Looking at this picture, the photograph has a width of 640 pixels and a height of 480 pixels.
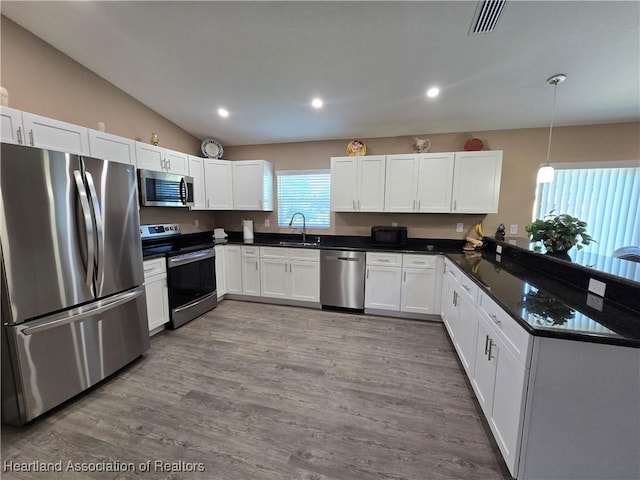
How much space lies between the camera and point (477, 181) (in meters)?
3.29

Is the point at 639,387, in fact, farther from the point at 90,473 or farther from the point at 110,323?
the point at 110,323

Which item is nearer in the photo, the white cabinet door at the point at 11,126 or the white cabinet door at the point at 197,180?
the white cabinet door at the point at 11,126

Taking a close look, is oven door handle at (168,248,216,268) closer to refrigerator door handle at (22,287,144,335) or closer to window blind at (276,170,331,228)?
refrigerator door handle at (22,287,144,335)

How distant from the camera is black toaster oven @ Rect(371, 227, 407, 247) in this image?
357 cm

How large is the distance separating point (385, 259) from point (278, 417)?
2.20 meters

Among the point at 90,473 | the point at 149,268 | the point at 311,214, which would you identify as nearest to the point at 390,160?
the point at 311,214

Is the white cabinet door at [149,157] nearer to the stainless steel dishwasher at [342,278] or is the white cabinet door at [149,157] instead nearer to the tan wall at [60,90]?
the tan wall at [60,90]

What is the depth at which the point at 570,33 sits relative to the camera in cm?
195

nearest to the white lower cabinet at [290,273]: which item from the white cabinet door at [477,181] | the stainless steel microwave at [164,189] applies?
the stainless steel microwave at [164,189]

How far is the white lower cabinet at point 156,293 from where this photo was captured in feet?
9.03

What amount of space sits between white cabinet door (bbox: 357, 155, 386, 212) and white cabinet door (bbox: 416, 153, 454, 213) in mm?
495

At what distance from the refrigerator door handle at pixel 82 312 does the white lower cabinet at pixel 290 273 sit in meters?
1.75

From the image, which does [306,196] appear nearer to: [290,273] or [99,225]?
[290,273]

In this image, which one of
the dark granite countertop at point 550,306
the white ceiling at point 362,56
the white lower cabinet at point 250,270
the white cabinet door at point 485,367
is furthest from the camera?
the white lower cabinet at point 250,270
